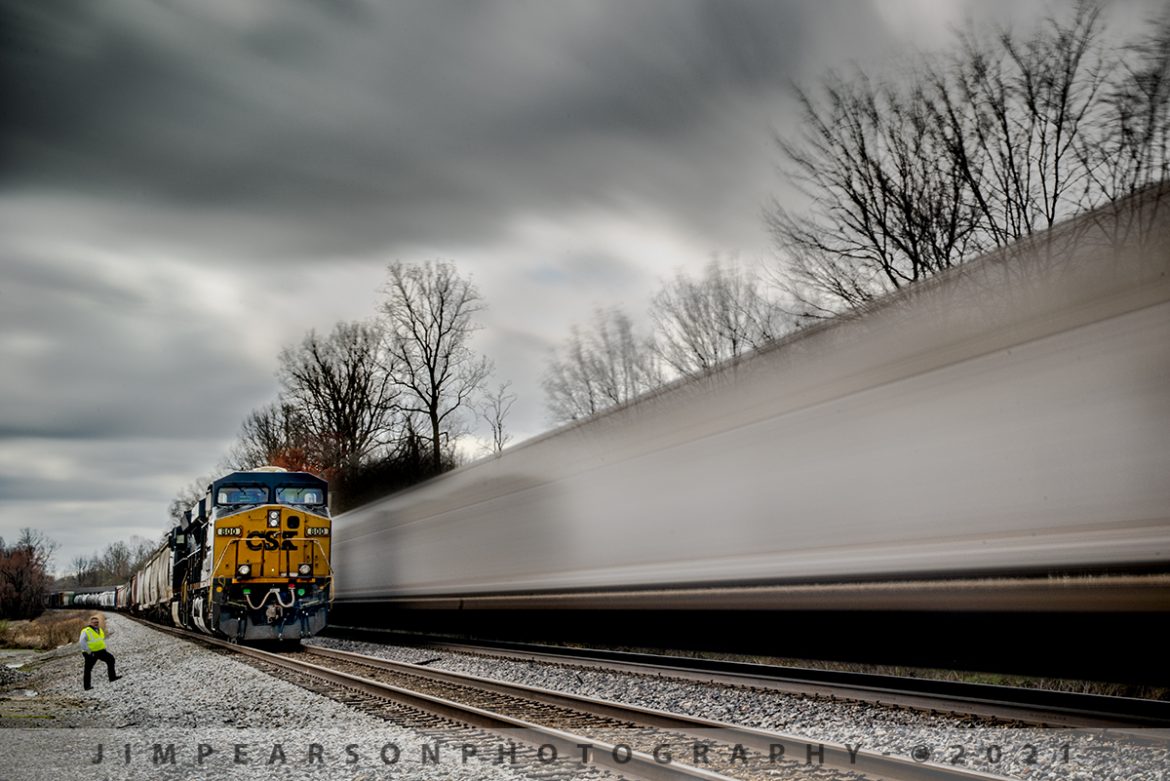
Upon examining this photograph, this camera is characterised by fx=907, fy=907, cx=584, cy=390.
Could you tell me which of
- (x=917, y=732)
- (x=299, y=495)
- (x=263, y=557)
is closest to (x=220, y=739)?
(x=917, y=732)

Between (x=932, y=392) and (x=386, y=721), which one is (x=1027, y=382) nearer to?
(x=932, y=392)

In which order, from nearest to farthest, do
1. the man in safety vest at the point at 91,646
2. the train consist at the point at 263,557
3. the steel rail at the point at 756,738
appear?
the steel rail at the point at 756,738, the man in safety vest at the point at 91,646, the train consist at the point at 263,557

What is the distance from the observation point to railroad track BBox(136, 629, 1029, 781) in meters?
4.96

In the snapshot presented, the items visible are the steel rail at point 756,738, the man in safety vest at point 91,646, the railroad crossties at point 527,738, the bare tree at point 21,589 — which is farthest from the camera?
the bare tree at point 21,589

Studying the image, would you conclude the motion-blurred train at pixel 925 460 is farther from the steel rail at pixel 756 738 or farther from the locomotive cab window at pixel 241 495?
the locomotive cab window at pixel 241 495

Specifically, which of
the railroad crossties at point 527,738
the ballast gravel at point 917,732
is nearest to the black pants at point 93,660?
the railroad crossties at point 527,738

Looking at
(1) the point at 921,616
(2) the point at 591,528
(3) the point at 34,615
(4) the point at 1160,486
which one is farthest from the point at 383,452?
(3) the point at 34,615

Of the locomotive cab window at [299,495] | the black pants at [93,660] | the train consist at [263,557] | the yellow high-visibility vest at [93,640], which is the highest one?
the locomotive cab window at [299,495]

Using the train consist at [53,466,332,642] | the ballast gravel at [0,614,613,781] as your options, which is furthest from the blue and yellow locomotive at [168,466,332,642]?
the ballast gravel at [0,614,613,781]

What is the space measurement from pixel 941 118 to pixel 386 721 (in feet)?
32.0

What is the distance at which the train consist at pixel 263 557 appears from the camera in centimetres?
1536

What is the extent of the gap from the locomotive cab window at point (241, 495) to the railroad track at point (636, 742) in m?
7.74

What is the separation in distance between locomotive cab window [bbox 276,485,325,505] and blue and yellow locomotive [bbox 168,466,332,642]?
2 cm

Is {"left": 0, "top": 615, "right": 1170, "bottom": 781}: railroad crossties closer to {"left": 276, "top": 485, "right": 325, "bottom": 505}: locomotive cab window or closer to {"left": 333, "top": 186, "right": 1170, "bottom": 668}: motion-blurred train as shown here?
{"left": 333, "top": 186, "right": 1170, "bottom": 668}: motion-blurred train
